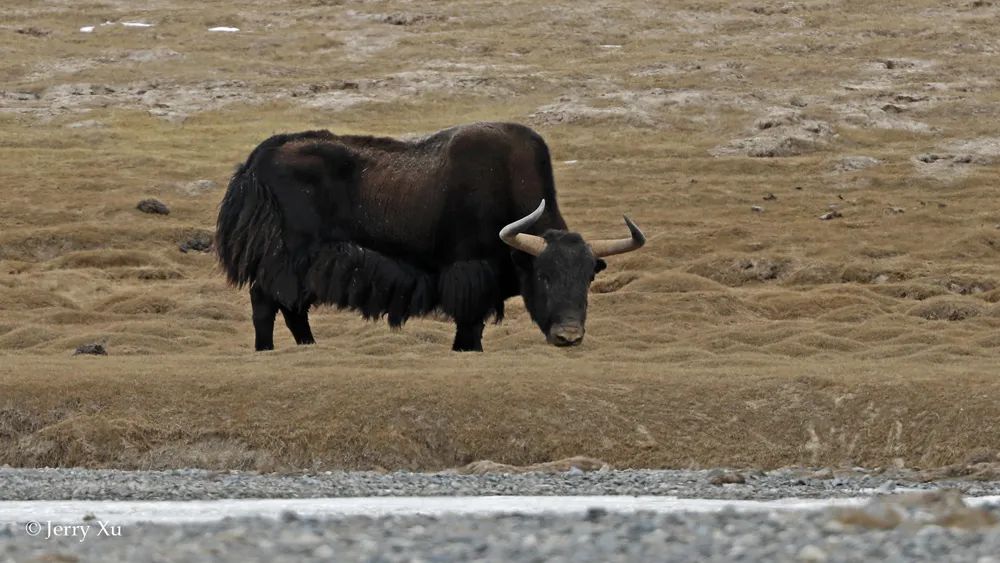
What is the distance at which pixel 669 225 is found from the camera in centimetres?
4431

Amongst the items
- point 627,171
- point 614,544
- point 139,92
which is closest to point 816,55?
point 627,171

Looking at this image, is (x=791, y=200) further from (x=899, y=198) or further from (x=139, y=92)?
(x=139, y=92)

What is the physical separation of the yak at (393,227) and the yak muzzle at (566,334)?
1098 mm

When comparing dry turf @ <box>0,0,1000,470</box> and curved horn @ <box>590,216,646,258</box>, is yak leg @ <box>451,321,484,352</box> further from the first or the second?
curved horn @ <box>590,216,646,258</box>

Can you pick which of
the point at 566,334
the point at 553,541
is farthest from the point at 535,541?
the point at 566,334

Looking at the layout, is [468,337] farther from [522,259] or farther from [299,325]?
[299,325]

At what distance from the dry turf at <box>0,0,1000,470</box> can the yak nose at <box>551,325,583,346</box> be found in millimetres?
413

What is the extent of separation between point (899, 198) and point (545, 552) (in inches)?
1584

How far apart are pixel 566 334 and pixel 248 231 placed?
17.1 feet

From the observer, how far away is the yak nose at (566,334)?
869 inches

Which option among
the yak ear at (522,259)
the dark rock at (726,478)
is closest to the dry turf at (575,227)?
the yak ear at (522,259)

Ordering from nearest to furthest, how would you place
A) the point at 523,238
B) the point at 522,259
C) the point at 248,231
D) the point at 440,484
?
the point at 440,484 → the point at 523,238 → the point at 522,259 → the point at 248,231

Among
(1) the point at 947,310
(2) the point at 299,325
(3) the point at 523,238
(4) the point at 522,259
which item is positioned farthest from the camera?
(1) the point at 947,310

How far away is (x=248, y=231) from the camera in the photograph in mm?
24312
